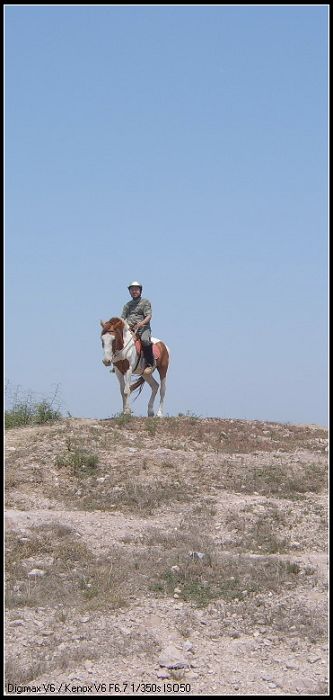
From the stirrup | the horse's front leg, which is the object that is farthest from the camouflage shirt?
the horse's front leg

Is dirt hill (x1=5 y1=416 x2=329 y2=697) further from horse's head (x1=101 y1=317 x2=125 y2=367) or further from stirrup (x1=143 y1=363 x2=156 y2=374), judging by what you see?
stirrup (x1=143 y1=363 x2=156 y2=374)

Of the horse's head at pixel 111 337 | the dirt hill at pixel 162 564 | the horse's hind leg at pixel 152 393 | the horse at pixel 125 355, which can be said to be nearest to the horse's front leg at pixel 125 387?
the horse at pixel 125 355

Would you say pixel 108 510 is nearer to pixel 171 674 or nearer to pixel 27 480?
pixel 27 480

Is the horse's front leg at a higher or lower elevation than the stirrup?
lower

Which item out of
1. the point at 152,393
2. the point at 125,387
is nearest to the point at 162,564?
the point at 125,387

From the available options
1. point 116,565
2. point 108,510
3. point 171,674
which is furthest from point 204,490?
point 171,674

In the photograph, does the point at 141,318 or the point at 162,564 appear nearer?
the point at 162,564

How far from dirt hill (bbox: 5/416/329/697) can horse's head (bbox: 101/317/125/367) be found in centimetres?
150

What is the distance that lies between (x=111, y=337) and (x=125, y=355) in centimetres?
60

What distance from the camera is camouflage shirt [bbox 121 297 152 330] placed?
16125mm

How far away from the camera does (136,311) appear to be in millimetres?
16203

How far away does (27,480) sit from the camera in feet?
38.9

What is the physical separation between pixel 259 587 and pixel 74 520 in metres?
3.10

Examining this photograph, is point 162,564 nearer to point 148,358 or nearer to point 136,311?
point 148,358
